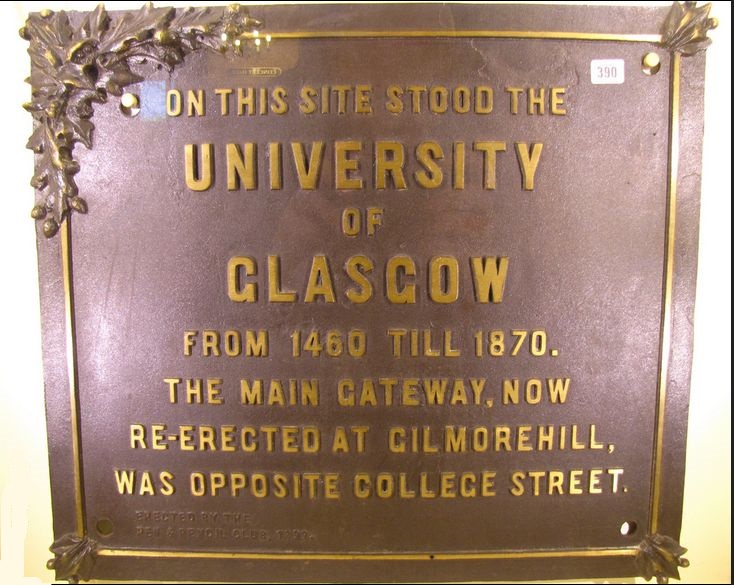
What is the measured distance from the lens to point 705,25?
134 centimetres

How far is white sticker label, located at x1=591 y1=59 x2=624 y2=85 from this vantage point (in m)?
1.34

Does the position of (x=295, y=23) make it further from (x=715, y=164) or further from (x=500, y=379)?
(x=715, y=164)

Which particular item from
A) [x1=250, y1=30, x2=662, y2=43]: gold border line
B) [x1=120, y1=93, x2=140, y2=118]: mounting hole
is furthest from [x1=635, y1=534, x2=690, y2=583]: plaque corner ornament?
[x1=120, y1=93, x2=140, y2=118]: mounting hole

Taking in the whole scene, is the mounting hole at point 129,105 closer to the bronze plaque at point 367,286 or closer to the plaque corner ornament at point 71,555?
the bronze plaque at point 367,286

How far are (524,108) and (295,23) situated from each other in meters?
0.72

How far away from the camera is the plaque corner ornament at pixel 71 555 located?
1.43m

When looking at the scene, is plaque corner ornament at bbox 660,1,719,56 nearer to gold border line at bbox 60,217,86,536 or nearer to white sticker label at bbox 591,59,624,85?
white sticker label at bbox 591,59,624,85

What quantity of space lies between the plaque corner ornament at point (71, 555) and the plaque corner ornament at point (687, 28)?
93.2 inches

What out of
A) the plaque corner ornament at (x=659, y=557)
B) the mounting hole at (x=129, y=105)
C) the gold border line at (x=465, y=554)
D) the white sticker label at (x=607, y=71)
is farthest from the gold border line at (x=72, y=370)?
the plaque corner ornament at (x=659, y=557)

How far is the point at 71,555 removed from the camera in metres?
1.43

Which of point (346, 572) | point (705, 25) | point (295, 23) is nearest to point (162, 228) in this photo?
point (295, 23)

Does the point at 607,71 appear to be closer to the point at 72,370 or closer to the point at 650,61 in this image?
the point at 650,61

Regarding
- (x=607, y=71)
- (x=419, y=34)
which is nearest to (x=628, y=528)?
(x=607, y=71)

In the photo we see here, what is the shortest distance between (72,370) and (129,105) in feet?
2.73
